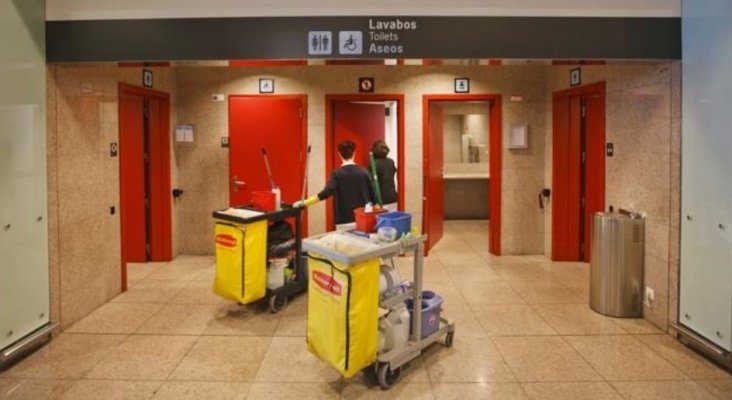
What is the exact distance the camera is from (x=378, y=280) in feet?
9.02

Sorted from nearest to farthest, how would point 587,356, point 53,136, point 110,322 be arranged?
point 587,356 → point 53,136 → point 110,322

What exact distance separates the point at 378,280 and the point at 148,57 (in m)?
2.24

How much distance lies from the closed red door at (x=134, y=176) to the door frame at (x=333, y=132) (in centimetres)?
213

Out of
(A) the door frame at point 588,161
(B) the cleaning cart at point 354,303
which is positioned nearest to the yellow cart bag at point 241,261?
(B) the cleaning cart at point 354,303

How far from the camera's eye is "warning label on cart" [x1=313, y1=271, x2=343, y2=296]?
102 inches

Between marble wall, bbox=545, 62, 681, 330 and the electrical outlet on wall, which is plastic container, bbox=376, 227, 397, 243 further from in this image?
the electrical outlet on wall

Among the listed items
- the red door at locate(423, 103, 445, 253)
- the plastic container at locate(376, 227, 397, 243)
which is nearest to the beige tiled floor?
the plastic container at locate(376, 227, 397, 243)

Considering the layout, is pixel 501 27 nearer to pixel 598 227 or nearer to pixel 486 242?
pixel 598 227

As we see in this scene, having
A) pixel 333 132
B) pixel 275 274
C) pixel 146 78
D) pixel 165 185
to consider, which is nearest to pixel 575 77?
pixel 333 132

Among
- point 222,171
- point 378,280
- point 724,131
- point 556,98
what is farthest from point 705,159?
point 222,171

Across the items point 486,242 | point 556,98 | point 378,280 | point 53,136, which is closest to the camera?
point 378,280

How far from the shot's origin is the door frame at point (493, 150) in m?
6.16

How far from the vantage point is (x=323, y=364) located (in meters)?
3.16

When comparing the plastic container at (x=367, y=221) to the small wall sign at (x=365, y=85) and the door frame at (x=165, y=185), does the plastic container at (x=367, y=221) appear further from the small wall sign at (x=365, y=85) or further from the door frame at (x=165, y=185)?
the door frame at (x=165, y=185)
